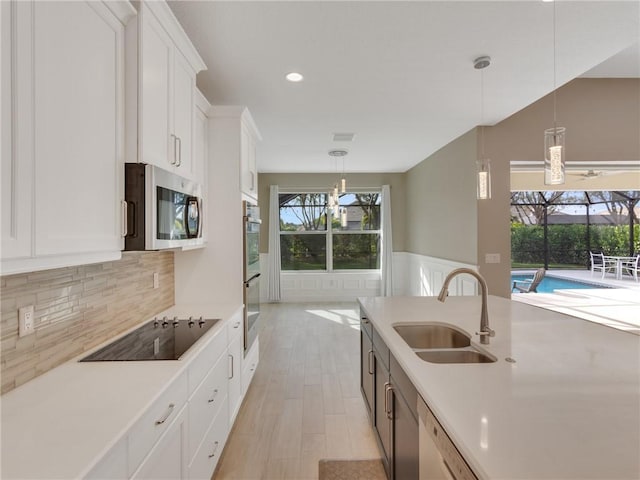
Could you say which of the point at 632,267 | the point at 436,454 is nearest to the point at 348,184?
the point at 436,454

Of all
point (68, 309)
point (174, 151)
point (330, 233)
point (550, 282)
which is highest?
point (174, 151)

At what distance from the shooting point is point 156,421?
1158 mm

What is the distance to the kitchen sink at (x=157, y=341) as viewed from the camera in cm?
159

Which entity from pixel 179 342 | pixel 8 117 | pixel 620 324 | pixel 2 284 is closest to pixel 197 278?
pixel 179 342

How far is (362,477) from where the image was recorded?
1986 mm

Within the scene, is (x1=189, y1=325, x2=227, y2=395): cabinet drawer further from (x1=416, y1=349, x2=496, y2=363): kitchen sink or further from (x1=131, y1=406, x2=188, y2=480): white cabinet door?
(x1=416, y1=349, x2=496, y2=363): kitchen sink

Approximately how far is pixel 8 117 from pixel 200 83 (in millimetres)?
2343

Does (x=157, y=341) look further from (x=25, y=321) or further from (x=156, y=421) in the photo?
(x=156, y=421)

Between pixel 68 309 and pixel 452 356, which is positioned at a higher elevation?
pixel 68 309

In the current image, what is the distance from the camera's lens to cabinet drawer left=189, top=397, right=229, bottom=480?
5.23ft

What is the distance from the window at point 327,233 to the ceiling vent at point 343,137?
2.70 m

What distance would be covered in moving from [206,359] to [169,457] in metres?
0.52

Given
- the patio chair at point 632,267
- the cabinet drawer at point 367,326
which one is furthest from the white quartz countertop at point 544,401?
the patio chair at point 632,267

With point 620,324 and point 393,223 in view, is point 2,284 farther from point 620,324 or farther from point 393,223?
point 393,223
